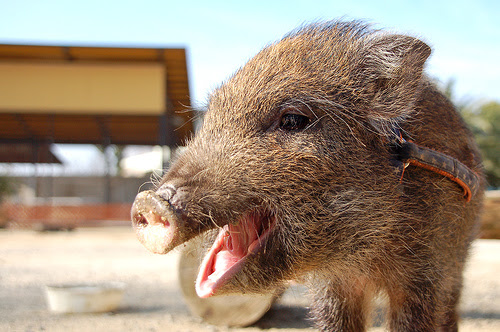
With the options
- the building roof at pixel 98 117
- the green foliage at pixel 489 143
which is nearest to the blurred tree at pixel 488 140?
the green foliage at pixel 489 143

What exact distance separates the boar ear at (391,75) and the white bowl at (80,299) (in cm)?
315

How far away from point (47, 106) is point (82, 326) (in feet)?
46.2

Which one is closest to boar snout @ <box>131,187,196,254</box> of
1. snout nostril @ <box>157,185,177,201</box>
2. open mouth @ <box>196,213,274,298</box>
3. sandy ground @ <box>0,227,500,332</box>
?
snout nostril @ <box>157,185,177,201</box>

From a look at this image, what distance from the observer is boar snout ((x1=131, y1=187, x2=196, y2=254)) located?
1.73 m

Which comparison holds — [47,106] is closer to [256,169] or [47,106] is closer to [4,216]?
[4,216]

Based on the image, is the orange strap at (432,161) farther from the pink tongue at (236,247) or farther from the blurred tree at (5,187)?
the blurred tree at (5,187)

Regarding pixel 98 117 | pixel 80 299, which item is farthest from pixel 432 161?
pixel 98 117

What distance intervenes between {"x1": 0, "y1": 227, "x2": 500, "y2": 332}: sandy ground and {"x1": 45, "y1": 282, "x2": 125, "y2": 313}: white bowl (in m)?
0.06

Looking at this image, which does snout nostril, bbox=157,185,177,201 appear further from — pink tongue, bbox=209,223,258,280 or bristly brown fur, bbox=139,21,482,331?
pink tongue, bbox=209,223,258,280

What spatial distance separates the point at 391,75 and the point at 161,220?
122 centimetres

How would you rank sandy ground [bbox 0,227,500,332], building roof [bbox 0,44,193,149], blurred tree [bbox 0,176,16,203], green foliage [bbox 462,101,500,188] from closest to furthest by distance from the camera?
1. sandy ground [bbox 0,227,500,332]
2. building roof [bbox 0,44,193,149]
3. blurred tree [bbox 0,176,16,203]
4. green foliage [bbox 462,101,500,188]

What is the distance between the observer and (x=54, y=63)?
649 inches

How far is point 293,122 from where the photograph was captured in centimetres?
212

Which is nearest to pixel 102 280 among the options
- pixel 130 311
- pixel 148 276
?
pixel 148 276
